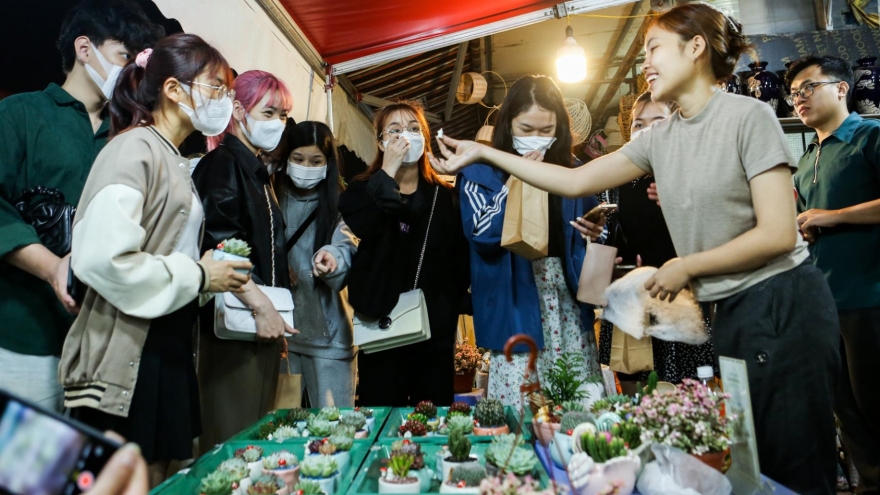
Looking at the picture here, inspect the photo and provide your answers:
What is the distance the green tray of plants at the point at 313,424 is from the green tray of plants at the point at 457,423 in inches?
2.2

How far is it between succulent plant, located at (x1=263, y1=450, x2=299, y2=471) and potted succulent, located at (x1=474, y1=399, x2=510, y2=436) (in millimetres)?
532

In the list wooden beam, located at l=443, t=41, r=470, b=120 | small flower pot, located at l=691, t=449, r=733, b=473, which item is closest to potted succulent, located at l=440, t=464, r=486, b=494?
small flower pot, located at l=691, t=449, r=733, b=473

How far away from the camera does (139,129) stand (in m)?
1.50

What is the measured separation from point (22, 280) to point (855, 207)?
10.6 feet

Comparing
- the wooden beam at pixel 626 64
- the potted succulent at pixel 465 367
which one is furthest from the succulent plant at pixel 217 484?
the wooden beam at pixel 626 64

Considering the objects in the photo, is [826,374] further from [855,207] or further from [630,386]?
[855,207]

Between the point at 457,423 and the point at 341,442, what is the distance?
1.15 feet

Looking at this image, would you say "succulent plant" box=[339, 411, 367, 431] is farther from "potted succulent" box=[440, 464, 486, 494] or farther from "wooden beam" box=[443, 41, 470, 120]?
"wooden beam" box=[443, 41, 470, 120]

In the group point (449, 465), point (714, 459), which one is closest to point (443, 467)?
point (449, 465)

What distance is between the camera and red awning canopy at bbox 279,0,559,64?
12.9 feet

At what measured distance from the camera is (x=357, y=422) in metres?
1.80

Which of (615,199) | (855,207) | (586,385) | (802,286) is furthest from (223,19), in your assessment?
(855,207)

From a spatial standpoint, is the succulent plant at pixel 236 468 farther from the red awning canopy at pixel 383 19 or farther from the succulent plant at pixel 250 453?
the red awning canopy at pixel 383 19

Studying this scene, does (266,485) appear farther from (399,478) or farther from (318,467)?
(399,478)
